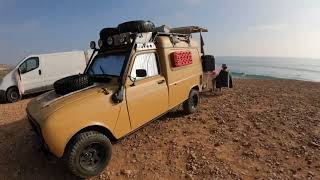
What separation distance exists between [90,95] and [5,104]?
30.9ft

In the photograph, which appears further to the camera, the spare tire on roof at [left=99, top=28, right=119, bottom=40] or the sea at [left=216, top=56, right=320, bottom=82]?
the sea at [left=216, top=56, right=320, bottom=82]

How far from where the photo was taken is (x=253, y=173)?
4703mm

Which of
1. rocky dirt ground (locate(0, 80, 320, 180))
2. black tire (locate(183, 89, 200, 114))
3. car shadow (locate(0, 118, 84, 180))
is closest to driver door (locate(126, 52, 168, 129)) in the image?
rocky dirt ground (locate(0, 80, 320, 180))

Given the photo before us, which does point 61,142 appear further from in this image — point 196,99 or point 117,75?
point 196,99

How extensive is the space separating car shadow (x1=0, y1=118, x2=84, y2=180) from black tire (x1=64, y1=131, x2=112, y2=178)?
463 mm

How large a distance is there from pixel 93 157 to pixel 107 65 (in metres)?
2.29

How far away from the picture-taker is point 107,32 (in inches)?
259

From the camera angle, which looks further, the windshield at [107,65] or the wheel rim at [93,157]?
the windshield at [107,65]

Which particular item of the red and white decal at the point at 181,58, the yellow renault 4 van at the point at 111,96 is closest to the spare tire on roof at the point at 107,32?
Result: the yellow renault 4 van at the point at 111,96

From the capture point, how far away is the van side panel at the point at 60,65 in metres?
13.7

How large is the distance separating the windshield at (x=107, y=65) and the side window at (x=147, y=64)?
12.5 inches

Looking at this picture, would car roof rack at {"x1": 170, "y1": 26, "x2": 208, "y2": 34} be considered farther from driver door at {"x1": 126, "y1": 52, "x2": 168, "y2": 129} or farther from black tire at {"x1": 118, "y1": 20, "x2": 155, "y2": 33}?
driver door at {"x1": 126, "y1": 52, "x2": 168, "y2": 129}

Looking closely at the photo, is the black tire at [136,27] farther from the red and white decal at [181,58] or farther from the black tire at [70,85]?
the black tire at [70,85]

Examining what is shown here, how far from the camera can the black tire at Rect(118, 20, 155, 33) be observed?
6273mm
